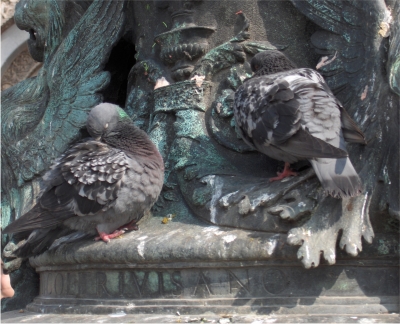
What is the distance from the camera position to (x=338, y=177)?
9.29 feet

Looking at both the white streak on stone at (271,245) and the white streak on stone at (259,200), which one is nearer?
the white streak on stone at (271,245)

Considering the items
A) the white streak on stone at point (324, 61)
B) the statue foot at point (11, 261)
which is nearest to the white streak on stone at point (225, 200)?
the white streak on stone at point (324, 61)

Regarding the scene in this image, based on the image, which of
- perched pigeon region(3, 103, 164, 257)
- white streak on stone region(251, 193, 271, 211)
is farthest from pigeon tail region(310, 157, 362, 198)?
perched pigeon region(3, 103, 164, 257)

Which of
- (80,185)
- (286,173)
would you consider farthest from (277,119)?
(80,185)

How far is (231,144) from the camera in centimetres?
352

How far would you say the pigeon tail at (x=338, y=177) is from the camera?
2.80 m

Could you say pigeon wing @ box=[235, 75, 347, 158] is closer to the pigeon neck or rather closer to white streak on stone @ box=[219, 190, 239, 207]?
white streak on stone @ box=[219, 190, 239, 207]

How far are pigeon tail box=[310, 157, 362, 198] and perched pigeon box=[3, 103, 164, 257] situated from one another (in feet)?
2.86

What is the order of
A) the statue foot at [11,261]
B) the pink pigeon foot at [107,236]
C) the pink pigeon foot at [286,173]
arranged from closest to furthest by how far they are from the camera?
the pink pigeon foot at [286,173] → the pink pigeon foot at [107,236] → the statue foot at [11,261]

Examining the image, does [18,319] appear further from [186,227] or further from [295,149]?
[295,149]

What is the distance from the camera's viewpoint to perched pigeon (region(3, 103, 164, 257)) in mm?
3213

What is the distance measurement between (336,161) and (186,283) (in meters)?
0.89

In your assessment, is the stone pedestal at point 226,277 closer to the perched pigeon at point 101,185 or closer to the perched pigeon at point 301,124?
A: the perched pigeon at point 101,185

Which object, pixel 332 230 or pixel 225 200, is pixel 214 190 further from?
pixel 332 230
